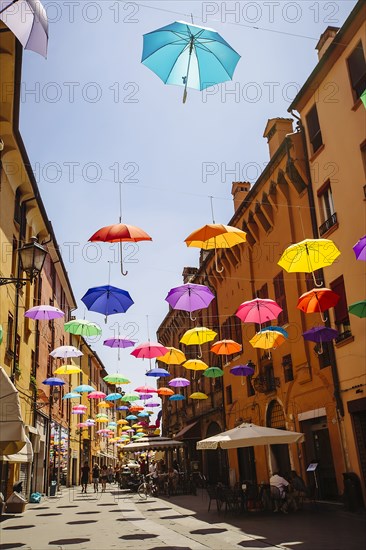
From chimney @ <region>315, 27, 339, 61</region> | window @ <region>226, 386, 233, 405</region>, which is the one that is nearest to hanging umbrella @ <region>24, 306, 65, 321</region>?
chimney @ <region>315, 27, 339, 61</region>

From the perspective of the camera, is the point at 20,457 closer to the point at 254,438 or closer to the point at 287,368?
the point at 254,438

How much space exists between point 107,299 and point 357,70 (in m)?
10.7

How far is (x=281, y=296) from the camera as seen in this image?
71.1ft

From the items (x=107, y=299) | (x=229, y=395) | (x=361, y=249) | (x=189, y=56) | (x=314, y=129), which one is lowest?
(x=229, y=395)

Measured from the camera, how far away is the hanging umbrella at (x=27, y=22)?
7.47 m

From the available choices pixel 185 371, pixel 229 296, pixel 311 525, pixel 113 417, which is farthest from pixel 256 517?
pixel 113 417

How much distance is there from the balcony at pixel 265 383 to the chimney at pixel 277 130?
1002 centimetres

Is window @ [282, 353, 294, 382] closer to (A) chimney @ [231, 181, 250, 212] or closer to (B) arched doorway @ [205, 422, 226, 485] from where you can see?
(A) chimney @ [231, 181, 250, 212]

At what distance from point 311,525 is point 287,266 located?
21.6 ft

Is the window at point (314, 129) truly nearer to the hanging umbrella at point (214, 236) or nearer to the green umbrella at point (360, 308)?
the hanging umbrella at point (214, 236)

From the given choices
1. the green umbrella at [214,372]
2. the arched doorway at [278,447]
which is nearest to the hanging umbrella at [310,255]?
the arched doorway at [278,447]

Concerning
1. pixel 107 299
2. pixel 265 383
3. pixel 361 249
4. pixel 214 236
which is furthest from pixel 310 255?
pixel 265 383

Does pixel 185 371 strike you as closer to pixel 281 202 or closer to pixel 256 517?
pixel 281 202

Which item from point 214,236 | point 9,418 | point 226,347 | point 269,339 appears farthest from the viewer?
point 226,347
